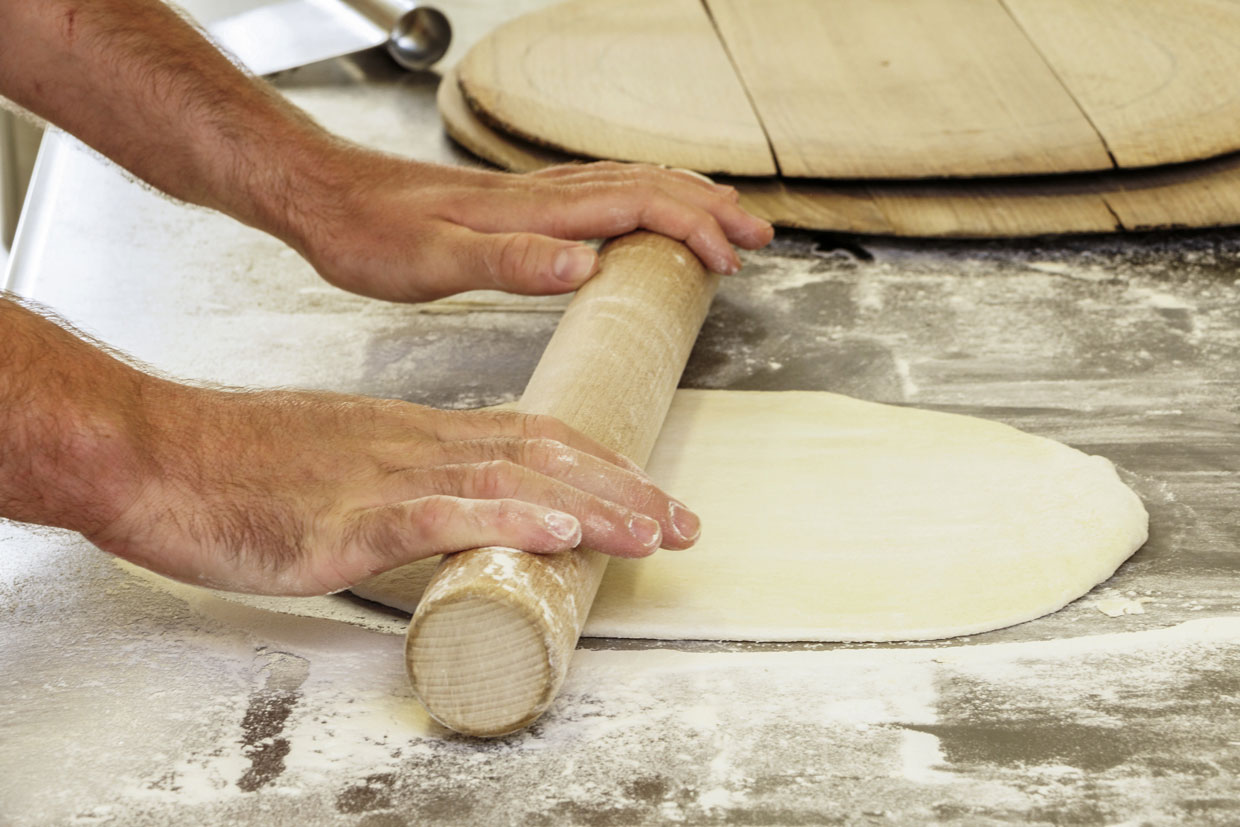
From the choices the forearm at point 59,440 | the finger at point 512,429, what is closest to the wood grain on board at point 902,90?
the finger at point 512,429

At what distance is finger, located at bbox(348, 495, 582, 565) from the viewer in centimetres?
131

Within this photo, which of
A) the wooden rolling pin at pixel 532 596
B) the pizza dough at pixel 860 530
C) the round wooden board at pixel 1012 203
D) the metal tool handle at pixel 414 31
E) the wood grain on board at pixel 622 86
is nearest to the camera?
the wooden rolling pin at pixel 532 596

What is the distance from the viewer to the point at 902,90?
2.74 m

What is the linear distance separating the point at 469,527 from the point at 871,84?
184cm

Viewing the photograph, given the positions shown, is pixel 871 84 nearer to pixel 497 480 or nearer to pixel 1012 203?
pixel 1012 203

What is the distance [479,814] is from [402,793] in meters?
0.09

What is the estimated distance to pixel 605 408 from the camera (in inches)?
64.4

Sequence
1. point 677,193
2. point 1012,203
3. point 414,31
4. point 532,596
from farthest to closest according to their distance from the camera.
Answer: point 414,31 → point 1012,203 → point 677,193 → point 532,596

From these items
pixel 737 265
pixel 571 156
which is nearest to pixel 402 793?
pixel 737 265

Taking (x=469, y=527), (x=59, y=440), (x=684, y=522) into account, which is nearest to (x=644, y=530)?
(x=684, y=522)

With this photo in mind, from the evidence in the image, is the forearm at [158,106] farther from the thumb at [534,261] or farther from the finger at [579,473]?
the finger at [579,473]

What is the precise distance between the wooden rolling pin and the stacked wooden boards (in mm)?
892

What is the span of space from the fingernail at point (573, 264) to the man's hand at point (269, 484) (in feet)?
1.78

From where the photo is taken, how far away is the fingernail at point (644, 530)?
1360mm
